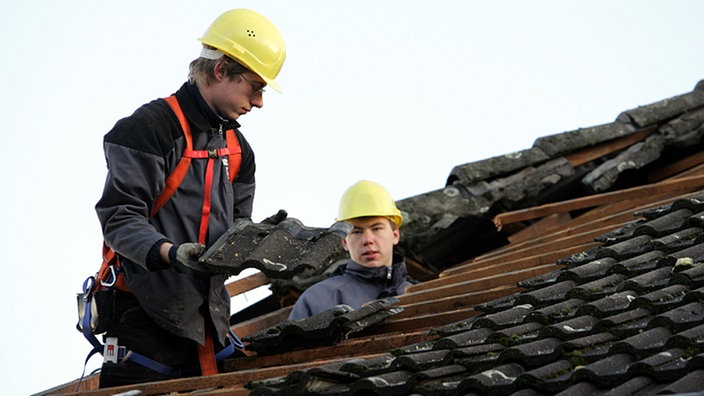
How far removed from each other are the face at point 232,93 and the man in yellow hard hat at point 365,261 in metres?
1.73

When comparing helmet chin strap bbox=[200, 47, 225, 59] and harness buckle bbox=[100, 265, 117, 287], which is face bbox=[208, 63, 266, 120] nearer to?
helmet chin strap bbox=[200, 47, 225, 59]

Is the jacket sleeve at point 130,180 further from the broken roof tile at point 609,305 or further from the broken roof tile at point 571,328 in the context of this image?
the broken roof tile at point 609,305

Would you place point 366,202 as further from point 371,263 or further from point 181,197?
point 181,197

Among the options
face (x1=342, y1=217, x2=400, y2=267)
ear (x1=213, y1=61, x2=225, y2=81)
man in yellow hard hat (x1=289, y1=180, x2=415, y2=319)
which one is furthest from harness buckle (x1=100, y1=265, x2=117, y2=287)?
face (x1=342, y1=217, x2=400, y2=267)

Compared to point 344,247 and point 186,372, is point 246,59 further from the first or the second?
point 344,247

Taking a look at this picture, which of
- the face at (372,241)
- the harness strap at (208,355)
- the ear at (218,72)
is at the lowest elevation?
the harness strap at (208,355)

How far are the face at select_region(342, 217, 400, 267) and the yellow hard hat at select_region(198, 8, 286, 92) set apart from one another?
2155mm

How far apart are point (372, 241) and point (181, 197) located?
8.64ft

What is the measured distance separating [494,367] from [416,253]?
188 inches

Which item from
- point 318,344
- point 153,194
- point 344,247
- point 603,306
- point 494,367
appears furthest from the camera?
point 344,247

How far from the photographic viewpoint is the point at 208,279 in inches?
195

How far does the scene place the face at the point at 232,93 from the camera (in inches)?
198

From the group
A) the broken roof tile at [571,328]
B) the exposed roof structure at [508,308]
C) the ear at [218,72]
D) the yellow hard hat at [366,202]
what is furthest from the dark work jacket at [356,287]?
the broken roof tile at [571,328]

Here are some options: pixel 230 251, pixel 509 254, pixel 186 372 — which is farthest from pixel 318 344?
pixel 509 254
